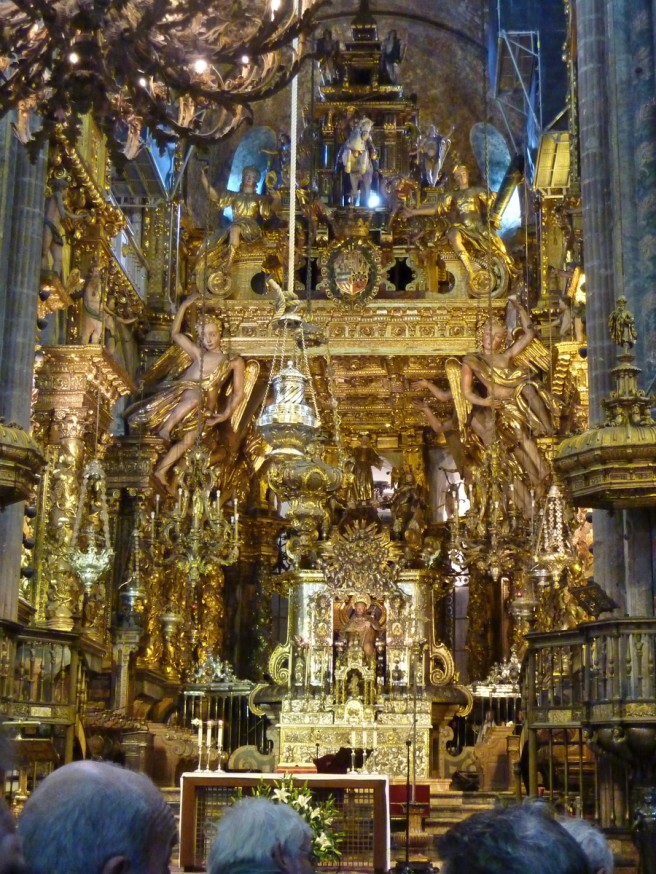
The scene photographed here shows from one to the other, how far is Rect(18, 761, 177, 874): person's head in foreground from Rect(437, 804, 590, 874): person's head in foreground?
1.37 ft

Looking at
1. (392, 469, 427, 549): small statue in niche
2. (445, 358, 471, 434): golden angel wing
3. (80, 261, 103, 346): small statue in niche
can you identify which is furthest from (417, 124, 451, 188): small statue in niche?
(80, 261, 103, 346): small statue in niche

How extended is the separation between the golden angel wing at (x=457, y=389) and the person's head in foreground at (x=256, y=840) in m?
16.8

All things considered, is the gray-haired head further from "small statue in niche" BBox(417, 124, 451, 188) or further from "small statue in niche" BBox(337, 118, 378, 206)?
"small statue in niche" BBox(417, 124, 451, 188)

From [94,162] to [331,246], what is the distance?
14.4 feet

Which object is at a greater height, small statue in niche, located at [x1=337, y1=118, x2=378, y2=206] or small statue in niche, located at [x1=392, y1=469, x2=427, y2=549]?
small statue in niche, located at [x1=337, y1=118, x2=378, y2=206]

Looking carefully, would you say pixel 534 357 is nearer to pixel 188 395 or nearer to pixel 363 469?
pixel 363 469

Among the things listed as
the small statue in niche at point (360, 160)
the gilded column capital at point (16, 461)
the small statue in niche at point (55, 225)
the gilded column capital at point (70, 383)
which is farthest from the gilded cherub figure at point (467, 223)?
the gilded column capital at point (16, 461)

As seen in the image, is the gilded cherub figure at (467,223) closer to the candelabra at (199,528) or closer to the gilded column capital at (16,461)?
the candelabra at (199,528)

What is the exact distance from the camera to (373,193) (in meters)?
20.5

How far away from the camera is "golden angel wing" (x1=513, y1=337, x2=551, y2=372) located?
60.8 feet

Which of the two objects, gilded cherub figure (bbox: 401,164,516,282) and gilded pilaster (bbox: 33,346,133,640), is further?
gilded cherub figure (bbox: 401,164,516,282)

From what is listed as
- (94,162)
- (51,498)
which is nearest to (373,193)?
(94,162)

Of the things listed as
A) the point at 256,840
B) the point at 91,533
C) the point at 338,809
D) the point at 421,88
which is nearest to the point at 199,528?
the point at 91,533

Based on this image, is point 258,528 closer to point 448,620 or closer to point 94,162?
point 448,620
